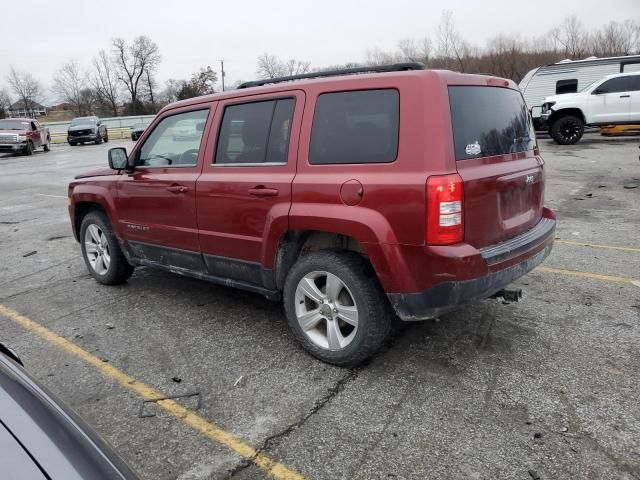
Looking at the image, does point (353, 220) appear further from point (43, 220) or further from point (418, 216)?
point (43, 220)

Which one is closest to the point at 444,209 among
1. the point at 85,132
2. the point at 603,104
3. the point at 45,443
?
the point at 45,443

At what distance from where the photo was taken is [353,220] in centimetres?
302

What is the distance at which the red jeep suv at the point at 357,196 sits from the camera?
2.88m

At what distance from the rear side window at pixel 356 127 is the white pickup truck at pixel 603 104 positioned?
15.6 m

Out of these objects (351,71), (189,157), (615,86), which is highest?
(615,86)

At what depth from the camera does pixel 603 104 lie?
53.1 feet

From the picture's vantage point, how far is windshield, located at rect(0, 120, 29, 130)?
87.1 ft

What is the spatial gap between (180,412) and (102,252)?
280cm

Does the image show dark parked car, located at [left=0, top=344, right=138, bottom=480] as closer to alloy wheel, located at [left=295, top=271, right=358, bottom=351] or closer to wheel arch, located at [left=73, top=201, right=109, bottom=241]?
alloy wheel, located at [left=295, top=271, right=358, bottom=351]

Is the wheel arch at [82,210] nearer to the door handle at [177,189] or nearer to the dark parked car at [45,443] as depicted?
the door handle at [177,189]

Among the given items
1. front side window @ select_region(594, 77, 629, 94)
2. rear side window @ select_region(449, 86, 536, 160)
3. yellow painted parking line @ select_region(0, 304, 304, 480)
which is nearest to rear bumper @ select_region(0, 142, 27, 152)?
yellow painted parking line @ select_region(0, 304, 304, 480)

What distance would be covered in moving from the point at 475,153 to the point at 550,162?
11792 millimetres

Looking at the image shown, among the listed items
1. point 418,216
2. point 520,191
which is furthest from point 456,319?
point 418,216

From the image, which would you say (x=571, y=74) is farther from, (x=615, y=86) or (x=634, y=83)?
(x=634, y=83)
